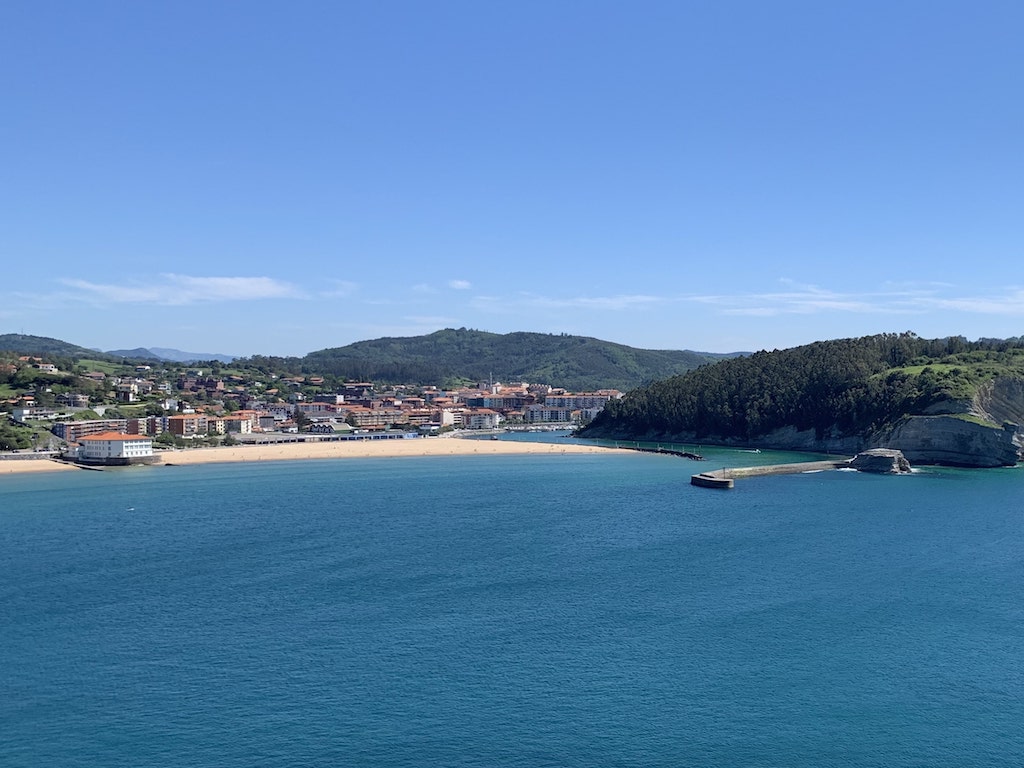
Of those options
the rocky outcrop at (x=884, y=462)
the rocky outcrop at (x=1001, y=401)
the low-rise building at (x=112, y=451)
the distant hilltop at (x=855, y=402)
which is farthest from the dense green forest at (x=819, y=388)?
the low-rise building at (x=112, y=451)

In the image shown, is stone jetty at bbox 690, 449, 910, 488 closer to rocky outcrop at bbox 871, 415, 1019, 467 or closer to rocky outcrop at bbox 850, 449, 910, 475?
rocky outcrop at bbox 850, 449, 910, 475

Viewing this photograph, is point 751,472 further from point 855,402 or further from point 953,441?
point 855,402

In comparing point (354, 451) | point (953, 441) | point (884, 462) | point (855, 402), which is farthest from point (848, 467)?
point (354, 451)

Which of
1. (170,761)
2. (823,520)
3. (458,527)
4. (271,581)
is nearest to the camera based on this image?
(170,761)

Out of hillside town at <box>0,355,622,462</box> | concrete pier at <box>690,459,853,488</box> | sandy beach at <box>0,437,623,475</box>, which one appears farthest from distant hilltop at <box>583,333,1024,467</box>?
hillside town at <box>0,355,622,462</box>

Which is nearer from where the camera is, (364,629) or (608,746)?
(608,746)

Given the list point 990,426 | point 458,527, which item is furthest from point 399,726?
point 990,426

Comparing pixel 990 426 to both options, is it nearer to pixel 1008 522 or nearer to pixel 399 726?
pixel 1008 522
